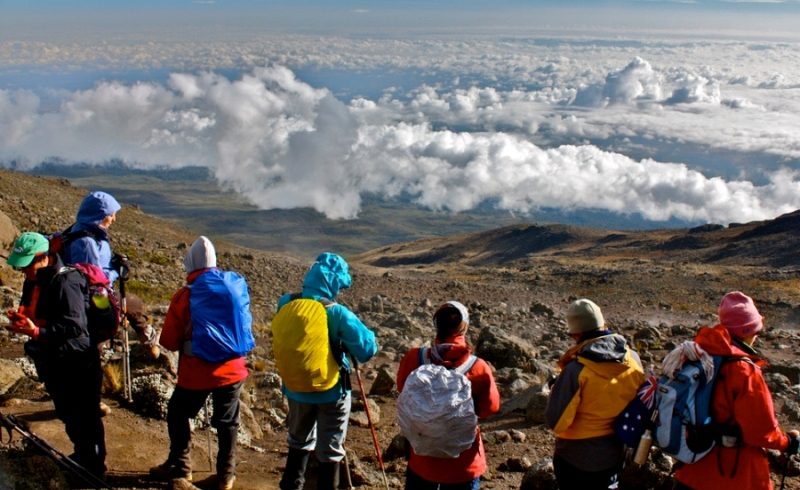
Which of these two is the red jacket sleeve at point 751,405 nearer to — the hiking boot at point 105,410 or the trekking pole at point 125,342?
the trekking pole at point 125,342

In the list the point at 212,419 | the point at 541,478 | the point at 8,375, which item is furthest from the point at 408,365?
the point at 8,375

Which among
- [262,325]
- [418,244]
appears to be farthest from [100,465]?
[418,244]

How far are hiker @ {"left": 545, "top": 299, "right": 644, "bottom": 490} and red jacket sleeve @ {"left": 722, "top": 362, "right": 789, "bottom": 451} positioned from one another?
0.65m

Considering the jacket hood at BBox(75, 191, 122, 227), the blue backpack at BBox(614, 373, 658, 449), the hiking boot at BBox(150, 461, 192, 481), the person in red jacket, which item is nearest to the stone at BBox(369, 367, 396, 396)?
the hiking boot at BBox(150, 461, 192, 481)

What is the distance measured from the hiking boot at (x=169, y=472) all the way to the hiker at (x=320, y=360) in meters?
0.95

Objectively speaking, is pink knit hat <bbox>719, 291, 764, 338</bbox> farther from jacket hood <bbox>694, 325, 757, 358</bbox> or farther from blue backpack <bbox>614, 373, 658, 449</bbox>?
blue backpack <bbox>614, 373, 658, 449</bbox>

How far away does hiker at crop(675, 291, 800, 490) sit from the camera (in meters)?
4.84

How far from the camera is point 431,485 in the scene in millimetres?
5555

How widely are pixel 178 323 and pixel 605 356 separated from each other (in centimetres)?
368

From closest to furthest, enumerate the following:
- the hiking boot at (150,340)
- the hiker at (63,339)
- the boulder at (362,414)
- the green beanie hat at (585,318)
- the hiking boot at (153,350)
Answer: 1. the green beanie hat at (585,318)
2. the hiker at (63,339)
3. the hiking boot at (150,340)
4. the hiking boot at (153,350)
5. the boulder at (362,414)

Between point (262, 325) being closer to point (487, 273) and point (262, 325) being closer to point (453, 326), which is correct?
point (453, 326)

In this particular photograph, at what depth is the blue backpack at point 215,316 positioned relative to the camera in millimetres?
6285

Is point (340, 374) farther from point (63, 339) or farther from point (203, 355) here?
point (63, 339)

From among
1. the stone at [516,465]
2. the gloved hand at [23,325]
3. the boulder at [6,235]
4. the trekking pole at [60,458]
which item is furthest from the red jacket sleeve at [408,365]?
the boulder at [6,235]
